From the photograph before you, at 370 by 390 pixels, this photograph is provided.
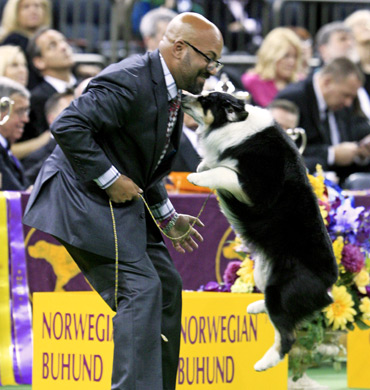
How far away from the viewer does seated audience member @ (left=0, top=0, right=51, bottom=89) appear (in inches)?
364

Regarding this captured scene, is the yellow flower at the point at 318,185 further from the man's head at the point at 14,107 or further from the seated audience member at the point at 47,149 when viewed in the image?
the man's head at the point at 14,107

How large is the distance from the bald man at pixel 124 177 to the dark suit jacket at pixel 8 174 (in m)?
2.52

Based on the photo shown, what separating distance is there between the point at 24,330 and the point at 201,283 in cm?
135

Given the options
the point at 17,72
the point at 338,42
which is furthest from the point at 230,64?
the point at 17,72

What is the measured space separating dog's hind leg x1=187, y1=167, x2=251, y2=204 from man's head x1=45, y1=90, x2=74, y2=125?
4.24 metres

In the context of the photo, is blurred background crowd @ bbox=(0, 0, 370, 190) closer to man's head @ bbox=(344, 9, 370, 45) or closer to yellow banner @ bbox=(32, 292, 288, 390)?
man's head @ bbox=(344, 9, 370, 45)

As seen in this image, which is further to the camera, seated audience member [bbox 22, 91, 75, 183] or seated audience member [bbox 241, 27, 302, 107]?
seated audience member [bbox 241, 27, 302, 107]

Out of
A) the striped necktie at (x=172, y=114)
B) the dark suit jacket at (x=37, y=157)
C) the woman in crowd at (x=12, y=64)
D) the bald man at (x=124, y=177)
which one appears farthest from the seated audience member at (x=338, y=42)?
the bald man at (x=124, y=177)

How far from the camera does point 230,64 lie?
11328 millimetres

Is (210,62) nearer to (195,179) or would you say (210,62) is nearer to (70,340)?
(195,179)

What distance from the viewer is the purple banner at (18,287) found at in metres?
6.04

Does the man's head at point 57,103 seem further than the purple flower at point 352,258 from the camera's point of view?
Yes

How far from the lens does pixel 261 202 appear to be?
3934 mm

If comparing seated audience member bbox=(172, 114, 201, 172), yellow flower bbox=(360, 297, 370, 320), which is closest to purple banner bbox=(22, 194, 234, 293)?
seated audience member bbox=(172, 114, 201, 172)
